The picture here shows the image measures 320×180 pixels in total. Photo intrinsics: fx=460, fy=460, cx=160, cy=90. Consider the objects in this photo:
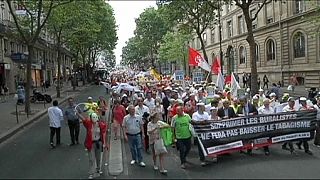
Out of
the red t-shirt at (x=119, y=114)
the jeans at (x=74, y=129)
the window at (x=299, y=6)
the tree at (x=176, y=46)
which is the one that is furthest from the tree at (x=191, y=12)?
the tree at (x=176, y=46)

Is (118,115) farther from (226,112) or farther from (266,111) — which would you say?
(266,111)

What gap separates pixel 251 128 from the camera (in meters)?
12.5

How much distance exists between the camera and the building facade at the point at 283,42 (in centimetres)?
4056

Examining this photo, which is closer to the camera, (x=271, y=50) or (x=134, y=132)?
(x=134, y=132)

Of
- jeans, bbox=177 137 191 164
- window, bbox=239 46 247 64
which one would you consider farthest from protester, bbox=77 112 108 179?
window, bbox=239 46 247 64

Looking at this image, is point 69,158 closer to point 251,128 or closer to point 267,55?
point 251,128

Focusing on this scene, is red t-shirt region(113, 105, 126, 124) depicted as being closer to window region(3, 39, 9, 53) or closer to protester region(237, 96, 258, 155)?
protester region(237, 96, 258, 155)

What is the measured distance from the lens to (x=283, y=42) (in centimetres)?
4616

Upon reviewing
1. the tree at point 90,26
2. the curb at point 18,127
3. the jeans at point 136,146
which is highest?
the tree at point 90,26

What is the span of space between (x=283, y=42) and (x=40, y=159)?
37.3 m

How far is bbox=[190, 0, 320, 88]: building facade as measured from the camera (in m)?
40.6

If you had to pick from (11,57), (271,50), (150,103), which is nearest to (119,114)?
(150,103)

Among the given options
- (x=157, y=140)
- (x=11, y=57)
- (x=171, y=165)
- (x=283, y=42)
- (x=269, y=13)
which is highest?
(x=269, y=13)

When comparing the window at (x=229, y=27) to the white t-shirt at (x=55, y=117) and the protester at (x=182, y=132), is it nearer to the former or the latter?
the white t-shirt at (x=55, y=117)
